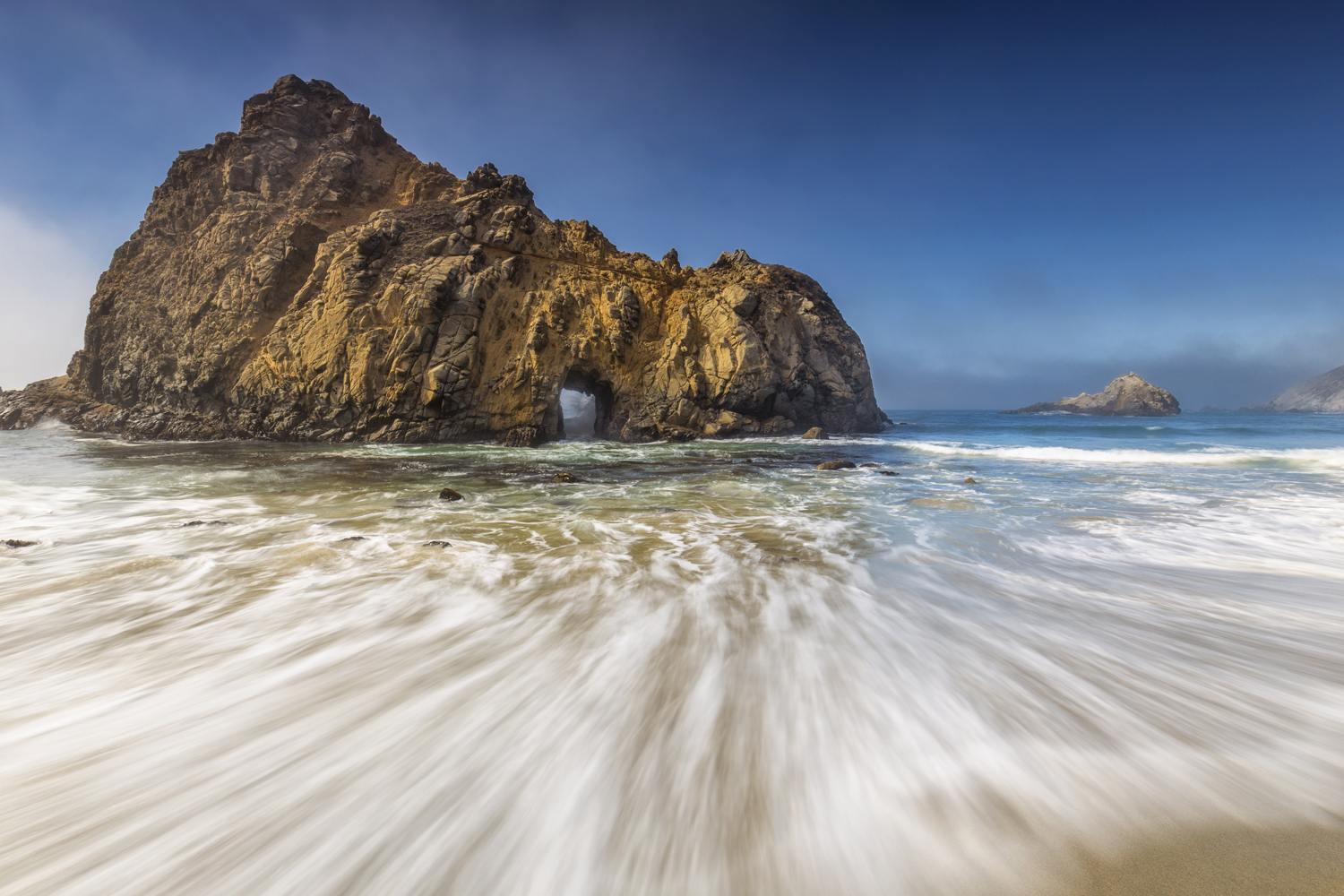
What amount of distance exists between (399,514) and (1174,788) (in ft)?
26.5

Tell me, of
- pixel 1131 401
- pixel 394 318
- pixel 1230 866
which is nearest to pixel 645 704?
pixel 1230 866

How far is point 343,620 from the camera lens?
355 centimetres

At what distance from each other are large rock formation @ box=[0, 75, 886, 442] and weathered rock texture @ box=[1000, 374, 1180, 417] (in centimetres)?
7543

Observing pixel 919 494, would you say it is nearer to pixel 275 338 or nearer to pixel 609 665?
pixel 609 665

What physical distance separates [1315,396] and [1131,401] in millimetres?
95262

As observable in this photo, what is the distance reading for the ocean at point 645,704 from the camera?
1608 millimetres

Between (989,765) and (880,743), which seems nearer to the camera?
(989,765)

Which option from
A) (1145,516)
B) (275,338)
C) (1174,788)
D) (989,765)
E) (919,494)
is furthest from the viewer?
(275,338)

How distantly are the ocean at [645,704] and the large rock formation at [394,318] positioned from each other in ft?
57.4

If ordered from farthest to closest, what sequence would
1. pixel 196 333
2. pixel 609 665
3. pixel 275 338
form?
pixel 196 333, pixel 275 338, pixel 609 665

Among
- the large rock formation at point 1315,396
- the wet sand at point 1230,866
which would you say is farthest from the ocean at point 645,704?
the large rock formation at point 1315,396

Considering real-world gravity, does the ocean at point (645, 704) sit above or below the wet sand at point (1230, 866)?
below

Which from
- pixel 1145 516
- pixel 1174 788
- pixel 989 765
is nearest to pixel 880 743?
pixel 989 765

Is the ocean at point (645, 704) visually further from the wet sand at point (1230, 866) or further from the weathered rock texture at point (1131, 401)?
the weathered rock texture at point (1131, 401)
